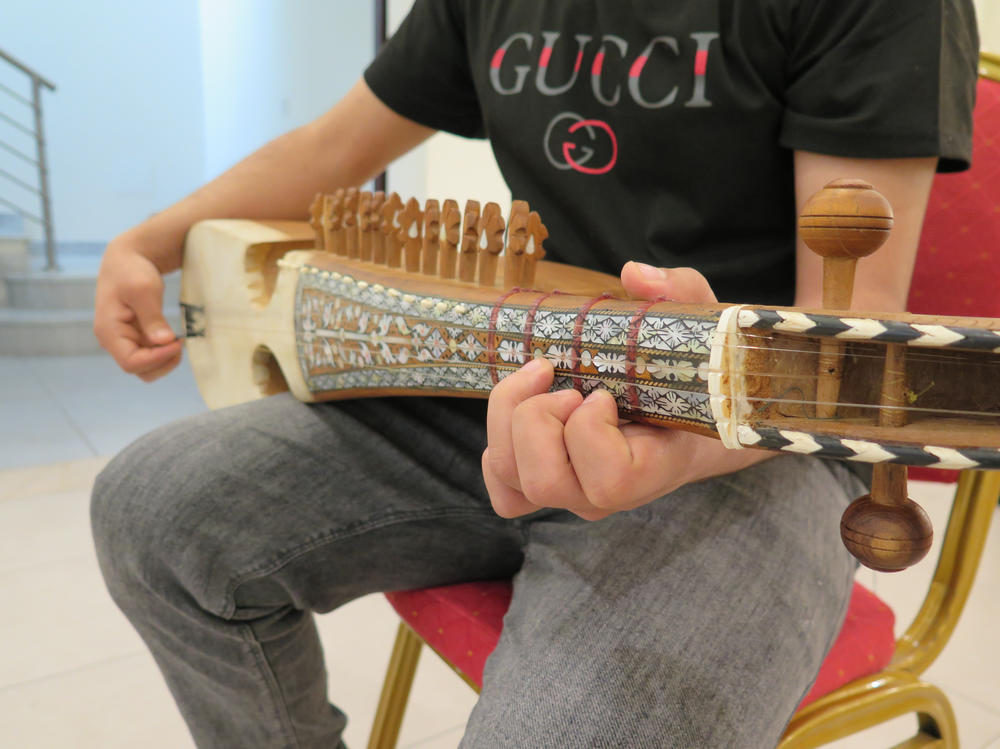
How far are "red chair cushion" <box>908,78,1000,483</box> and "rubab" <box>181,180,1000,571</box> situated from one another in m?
0.33

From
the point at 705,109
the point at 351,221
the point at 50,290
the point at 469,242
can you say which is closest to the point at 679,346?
the point at 469,242

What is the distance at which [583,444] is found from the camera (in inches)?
17.1

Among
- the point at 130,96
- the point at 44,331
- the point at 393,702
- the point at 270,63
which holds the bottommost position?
the point at 393,702

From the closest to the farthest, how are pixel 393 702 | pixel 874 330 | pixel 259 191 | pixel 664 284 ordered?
pixel 874 330 → pixel 664 284 → pixel 393 702 → pixel 259 191

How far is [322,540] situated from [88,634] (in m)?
1.02

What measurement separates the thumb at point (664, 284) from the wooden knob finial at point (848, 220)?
9 centimetres

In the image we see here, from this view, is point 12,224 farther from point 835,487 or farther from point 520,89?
point 835,487

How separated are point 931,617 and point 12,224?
6.37ft

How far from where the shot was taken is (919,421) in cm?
37

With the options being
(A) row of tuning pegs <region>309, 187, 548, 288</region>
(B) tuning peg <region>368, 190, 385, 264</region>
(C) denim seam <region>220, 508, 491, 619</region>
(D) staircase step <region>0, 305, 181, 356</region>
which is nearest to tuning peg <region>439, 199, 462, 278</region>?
(A) row of tuning pegs <region>309, 187, 548, 288</region>

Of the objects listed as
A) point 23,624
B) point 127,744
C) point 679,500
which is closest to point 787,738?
point 679,500

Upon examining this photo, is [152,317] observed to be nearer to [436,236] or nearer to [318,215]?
[318,215]

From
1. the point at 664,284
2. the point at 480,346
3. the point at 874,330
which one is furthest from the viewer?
the point at 480,346

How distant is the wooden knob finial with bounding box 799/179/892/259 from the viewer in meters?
0.36
